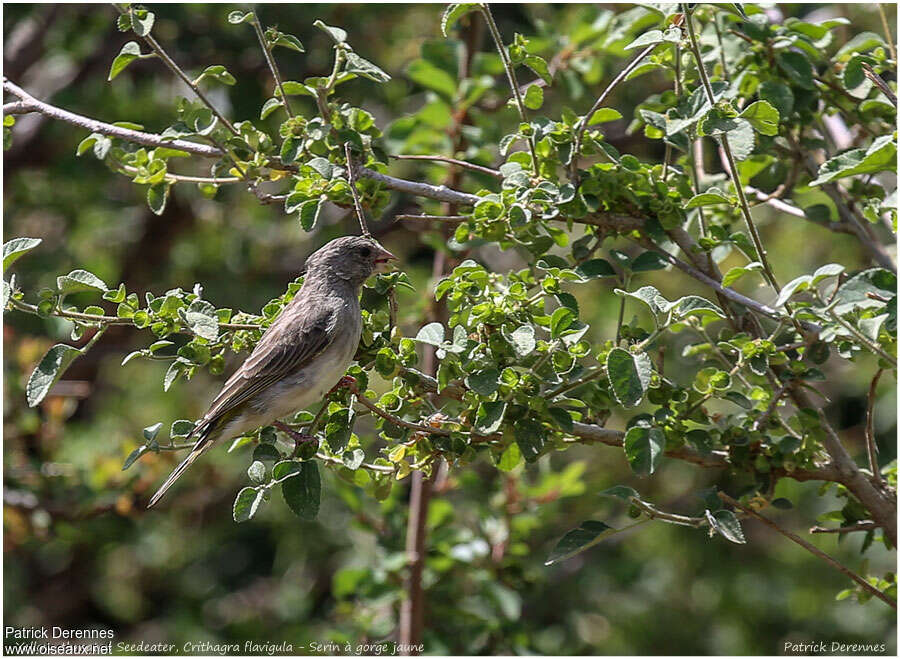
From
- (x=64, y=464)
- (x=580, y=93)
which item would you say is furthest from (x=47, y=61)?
(x=580, y=93)

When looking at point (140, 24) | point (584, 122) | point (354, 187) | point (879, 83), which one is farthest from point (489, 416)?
point (140, 24)

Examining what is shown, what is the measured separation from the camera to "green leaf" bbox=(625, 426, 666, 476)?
8.02ft

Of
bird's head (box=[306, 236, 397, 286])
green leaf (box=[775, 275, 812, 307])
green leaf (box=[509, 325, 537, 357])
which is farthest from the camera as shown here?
bird's head (box=[306, 236, 397, 286])

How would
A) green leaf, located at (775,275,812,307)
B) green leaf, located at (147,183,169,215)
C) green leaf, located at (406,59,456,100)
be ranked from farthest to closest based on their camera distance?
1. green leaf, located at (406,59,456,100)
2. green leaf, located at (147,183,169,215)
3. green leaf, located at (775,275,812,307)

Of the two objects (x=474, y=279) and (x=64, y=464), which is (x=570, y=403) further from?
(x=64, y=464)

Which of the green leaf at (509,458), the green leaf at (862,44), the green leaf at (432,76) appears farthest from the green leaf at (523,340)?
the green leaf at (432,76)

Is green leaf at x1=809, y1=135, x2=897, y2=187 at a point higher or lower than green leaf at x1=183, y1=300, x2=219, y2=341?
higher

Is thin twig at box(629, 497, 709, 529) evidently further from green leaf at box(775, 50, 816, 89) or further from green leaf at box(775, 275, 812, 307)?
green leaf at box(775, 50, 816, 89)

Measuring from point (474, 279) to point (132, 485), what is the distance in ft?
9.94

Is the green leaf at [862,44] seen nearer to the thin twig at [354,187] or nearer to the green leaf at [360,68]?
the green leaf at [360,68]

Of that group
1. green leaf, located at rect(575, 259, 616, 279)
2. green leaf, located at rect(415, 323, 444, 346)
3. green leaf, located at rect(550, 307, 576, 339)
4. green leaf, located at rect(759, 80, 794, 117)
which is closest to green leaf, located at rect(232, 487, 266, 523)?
green leaf, located at rect(415, 323, 444, 346)

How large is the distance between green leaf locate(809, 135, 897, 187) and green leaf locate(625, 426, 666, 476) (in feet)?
2.39

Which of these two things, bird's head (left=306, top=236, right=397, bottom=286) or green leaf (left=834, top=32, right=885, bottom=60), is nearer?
green leaf (left=834, top=32, right=885, bottom=60)

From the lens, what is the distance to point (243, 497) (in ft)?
8.07
